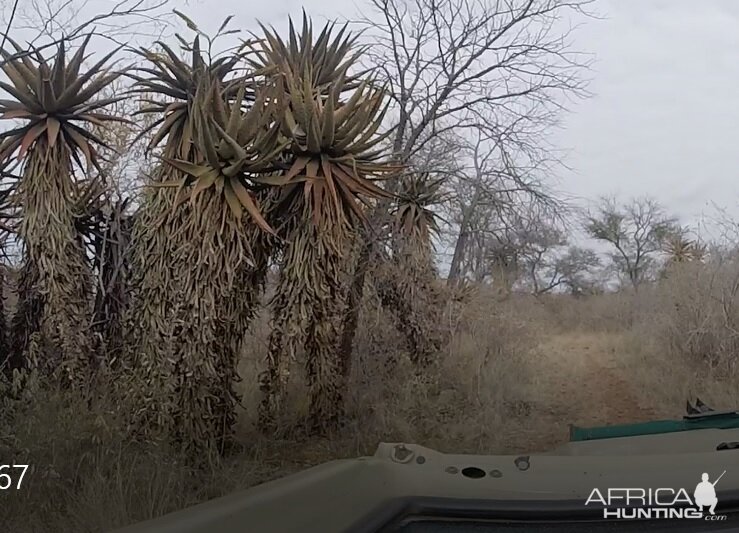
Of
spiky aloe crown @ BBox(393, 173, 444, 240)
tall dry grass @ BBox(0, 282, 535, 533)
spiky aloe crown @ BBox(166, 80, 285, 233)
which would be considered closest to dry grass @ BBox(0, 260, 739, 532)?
tall dry grass @ BBox(0, 282, 535, 533)

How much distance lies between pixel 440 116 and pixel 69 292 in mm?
4738

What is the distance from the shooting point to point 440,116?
871 centimetres

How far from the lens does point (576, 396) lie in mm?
8375

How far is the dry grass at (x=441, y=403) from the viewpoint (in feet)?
14.3

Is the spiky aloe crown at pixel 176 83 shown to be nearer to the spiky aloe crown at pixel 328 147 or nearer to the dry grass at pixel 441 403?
the spiky aloe crown at pixel 328 147

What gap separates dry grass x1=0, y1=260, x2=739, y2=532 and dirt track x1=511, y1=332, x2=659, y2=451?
0.03 metres

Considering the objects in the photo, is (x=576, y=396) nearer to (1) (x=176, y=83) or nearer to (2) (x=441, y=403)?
(2) (x=441, y=403)

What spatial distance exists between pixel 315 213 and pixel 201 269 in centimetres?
99

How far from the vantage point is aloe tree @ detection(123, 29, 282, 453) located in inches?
211

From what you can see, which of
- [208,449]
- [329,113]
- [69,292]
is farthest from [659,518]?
[69,292]

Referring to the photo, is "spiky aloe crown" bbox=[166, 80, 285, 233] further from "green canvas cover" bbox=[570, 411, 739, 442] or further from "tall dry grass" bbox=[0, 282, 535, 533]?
"green canvas cover" bbox=[570, 411, 739, 442]

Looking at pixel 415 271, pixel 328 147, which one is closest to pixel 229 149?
pixel 328 147

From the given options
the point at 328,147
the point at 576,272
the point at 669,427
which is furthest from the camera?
the point at 576,272

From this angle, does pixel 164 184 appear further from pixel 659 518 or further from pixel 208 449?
pixel 659 518
